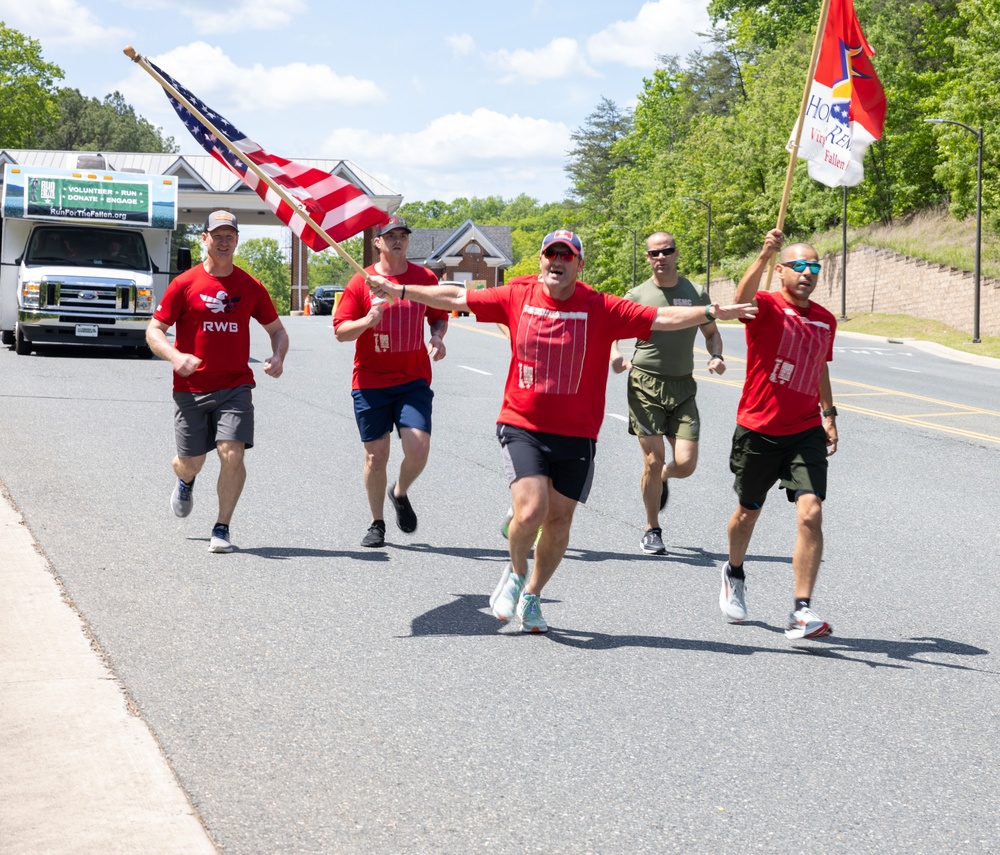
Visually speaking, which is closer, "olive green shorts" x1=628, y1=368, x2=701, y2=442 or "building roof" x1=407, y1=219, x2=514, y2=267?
"olive green shorts" x1=628, y1=368, x2=701, y2=442

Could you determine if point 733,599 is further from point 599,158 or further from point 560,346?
point 599,158

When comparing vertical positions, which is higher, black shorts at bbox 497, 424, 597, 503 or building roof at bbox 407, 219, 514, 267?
building roof at bbox 407, 219, 514, 267

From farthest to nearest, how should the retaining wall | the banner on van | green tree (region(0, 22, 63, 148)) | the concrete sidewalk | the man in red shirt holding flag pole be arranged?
green tree (region(0, 22, 63, 148)) → the retaining wall → the banner on van → the man in red shirt holding flag pole → the concrete sidewalk

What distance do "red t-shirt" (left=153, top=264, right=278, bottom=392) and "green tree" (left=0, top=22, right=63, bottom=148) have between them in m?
93.7

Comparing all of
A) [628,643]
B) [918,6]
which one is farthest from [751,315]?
[918,6]

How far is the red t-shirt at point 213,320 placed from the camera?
25.7ft

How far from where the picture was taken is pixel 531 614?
20.4 ft

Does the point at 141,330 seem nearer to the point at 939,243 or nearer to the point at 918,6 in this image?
the point at 939,243

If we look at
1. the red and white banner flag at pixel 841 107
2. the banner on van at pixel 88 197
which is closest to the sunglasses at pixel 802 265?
the red and white banner flag at pixel 841 107

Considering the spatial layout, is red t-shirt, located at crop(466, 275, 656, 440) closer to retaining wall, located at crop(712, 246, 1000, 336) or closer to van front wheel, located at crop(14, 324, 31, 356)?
van front wheel, located at crop(14, 324, 31, 356)

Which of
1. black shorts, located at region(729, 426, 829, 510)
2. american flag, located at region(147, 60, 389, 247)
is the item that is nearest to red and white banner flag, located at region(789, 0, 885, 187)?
black shorts, located at region(729, 426, 829, 510)

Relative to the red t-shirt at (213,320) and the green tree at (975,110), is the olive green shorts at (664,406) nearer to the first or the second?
the red t-shirt at (213,320)

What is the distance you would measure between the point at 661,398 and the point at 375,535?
2.07 meters

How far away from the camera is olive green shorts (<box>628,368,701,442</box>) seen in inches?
336
